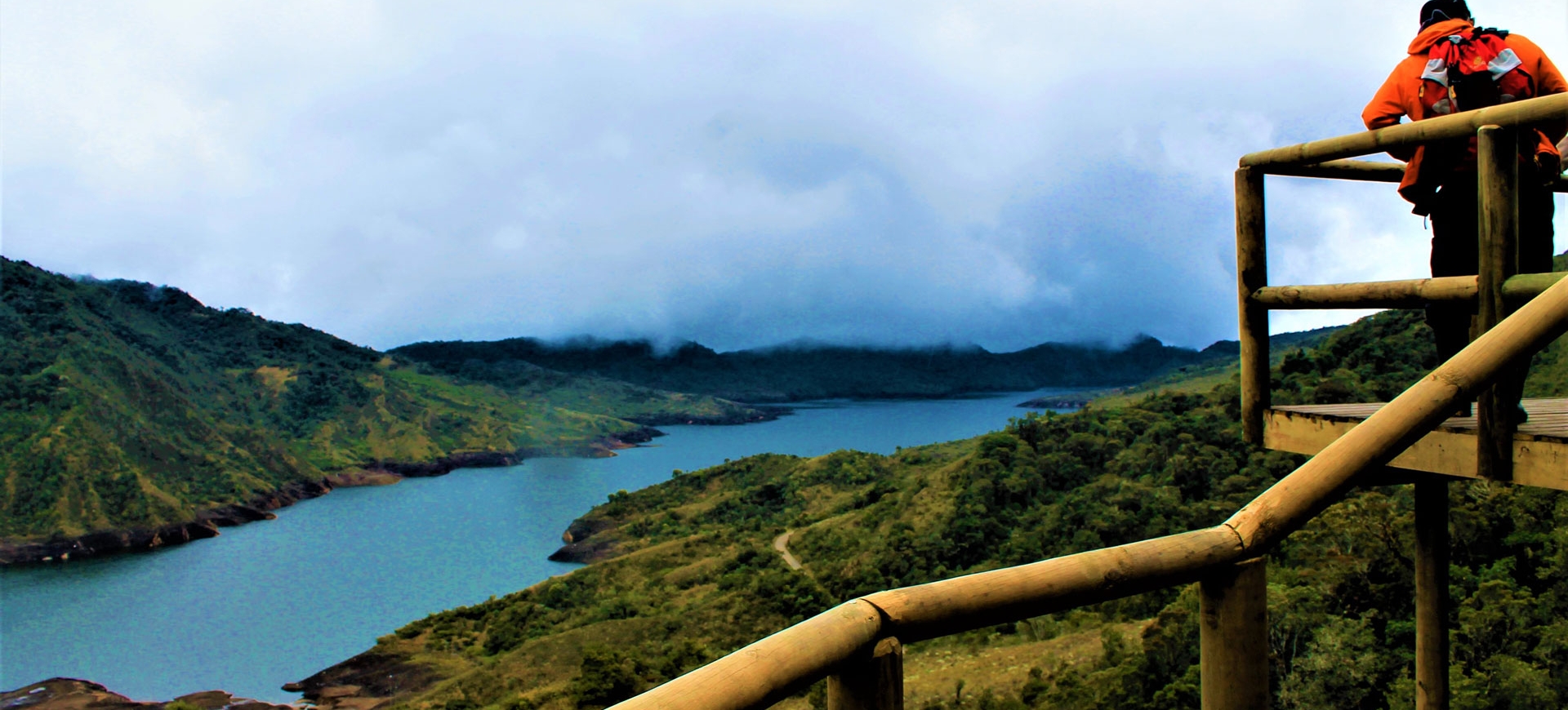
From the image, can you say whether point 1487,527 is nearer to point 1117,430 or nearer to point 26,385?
point 1117,430

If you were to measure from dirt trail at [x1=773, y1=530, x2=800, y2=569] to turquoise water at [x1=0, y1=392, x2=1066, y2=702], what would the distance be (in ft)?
82.1

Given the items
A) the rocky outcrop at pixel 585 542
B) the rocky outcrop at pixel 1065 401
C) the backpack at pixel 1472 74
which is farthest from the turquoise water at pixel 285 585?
the rocky outcrop at pixel 1065 401

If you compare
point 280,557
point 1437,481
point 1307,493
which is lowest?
point 280,557

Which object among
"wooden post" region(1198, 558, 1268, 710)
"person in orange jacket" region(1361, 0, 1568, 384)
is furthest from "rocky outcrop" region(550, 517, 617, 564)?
"wooden post" region(1198, 558, 1268, 710)

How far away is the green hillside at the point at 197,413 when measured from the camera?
267 feet

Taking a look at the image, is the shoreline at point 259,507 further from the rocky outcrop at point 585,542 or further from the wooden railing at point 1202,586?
the wooden railing at point 1202,586

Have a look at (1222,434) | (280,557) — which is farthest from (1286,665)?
(280,557)

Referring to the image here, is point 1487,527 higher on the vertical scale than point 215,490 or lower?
higher

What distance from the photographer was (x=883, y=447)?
129m

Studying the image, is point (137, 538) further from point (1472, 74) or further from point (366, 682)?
point (1472, 74)

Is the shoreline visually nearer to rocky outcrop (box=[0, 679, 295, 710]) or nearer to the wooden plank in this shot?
rocky outcrop (box=[0, 679, 295, 710])

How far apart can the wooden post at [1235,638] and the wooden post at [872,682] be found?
701 mm

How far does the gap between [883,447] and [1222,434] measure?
3643 inches

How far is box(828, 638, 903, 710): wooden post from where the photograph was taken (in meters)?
1.49
